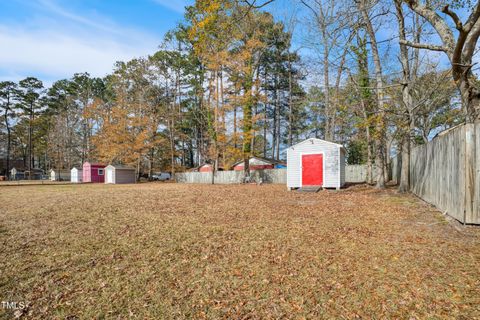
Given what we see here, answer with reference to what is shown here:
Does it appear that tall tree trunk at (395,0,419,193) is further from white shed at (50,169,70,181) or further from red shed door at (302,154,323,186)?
white shed at (50,169,70,181)

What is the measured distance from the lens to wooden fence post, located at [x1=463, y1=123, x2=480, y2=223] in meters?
4.50

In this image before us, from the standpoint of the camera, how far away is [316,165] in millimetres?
13703

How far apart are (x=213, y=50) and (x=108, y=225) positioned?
16.7 meters

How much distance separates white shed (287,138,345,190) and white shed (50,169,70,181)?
1445 inches

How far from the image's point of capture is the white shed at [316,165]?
1324cm

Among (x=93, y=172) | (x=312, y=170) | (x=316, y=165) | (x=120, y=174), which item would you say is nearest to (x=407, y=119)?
(x=316, y=165)

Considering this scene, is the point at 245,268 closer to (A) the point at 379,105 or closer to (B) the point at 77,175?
(A) the point at 379,105

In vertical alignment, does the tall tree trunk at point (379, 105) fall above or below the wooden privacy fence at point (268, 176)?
above

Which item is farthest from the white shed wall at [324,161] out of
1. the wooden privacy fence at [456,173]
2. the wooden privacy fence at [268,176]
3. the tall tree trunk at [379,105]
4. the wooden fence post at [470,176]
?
the wooden fence post at [470,176]

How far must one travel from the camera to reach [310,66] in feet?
32.7

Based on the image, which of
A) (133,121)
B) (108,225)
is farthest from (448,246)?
(133,121)

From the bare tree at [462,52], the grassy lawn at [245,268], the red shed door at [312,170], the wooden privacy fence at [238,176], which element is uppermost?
the bare tree at [462,52]

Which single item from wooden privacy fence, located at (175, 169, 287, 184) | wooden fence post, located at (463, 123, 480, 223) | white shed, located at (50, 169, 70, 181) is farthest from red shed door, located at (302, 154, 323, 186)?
white shed, located at (50, 169, 70, 181)

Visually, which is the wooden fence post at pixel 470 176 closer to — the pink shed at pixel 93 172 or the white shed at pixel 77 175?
the pink shed at pixel 93 172
